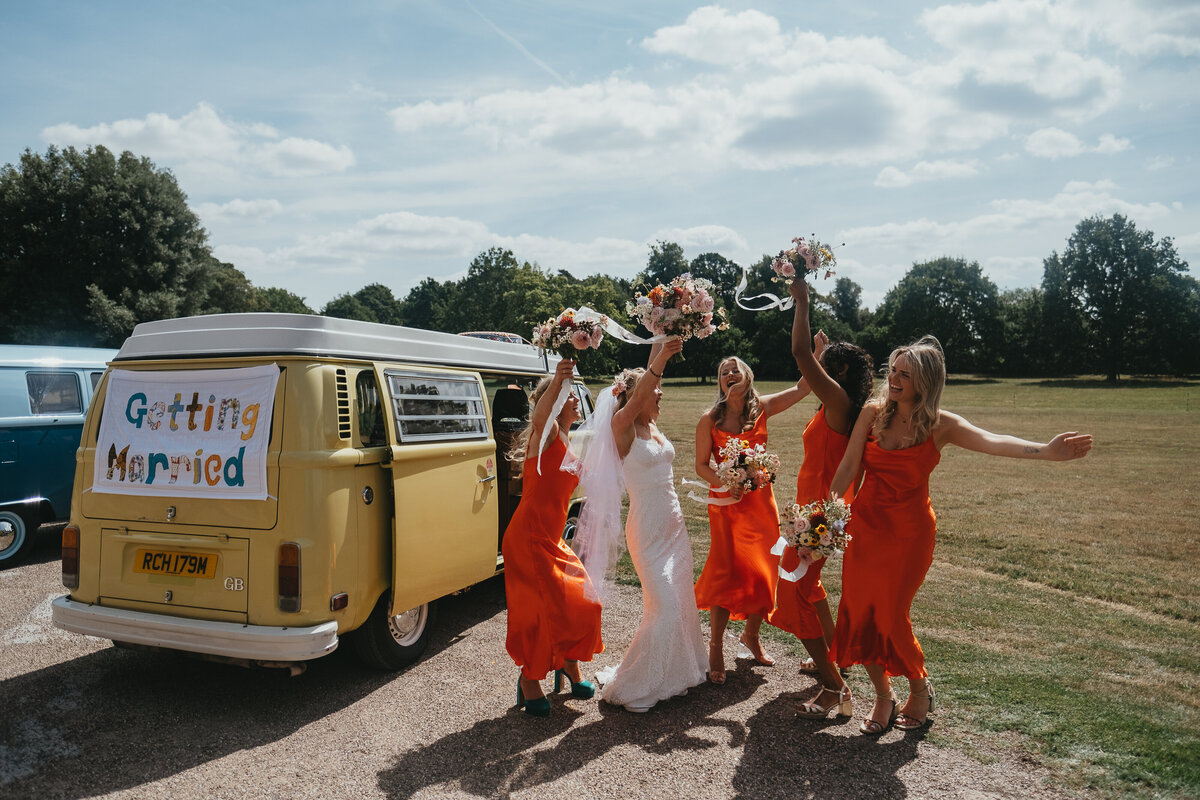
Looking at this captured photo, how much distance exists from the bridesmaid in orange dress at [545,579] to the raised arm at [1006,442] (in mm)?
2319

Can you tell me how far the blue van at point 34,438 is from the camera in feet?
27.9

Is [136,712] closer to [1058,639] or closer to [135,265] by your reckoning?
[1058,639]

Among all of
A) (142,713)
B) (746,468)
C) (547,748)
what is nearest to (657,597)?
(746,468)

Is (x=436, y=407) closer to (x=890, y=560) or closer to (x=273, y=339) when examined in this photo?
(x=273, y=339)

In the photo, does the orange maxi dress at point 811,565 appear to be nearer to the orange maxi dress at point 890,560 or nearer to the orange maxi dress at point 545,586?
the orange maxi dress at point 890,560

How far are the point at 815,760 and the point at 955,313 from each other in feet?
246

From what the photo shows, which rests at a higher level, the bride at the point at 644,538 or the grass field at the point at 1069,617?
the bride at the point at 644,538

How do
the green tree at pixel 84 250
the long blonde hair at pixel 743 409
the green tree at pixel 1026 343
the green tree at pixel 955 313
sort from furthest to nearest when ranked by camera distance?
the green tree at pixel 955 313, the green tree at pixel 1026 343, the green tree at pixel 84 250, the long blonde hair at pixel 743 409

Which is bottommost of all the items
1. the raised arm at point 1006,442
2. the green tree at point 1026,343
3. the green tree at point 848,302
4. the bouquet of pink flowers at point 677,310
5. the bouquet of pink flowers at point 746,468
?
the bouquet of pink flowers at point 746,468

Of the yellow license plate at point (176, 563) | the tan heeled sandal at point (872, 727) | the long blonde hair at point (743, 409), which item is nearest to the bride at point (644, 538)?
the long blonde hair at point (743, 409)

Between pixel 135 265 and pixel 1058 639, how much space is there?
3678cm

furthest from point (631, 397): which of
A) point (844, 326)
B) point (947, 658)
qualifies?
point (844, 326)

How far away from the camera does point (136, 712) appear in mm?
4859

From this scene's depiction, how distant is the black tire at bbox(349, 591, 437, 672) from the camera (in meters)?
5.30
